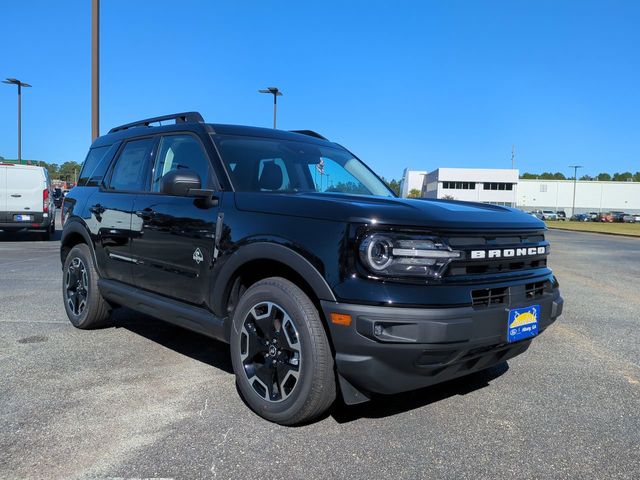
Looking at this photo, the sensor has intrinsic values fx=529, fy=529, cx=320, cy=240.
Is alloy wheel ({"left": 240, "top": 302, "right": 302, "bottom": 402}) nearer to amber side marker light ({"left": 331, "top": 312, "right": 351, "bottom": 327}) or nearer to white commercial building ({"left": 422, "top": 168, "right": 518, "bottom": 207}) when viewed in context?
amber side marker light ({"left": 331, "top": 312, "right": 351, "bottom": 327})

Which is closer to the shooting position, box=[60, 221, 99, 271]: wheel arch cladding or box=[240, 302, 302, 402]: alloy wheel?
box=[240, 302, 302, 402]: alloy wheel

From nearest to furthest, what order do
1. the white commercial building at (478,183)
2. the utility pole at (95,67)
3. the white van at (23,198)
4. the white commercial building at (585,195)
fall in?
the utility pole at (95,67)
the white van at (23,198)
the white commercial building at (478,183)
the white commercial building at (585,195)

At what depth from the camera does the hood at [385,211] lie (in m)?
2.79

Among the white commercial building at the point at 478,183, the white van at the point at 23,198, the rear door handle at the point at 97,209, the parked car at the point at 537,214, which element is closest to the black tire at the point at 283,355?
the parked car at the point at 537,214

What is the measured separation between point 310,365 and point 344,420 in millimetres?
579

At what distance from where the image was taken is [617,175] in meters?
182

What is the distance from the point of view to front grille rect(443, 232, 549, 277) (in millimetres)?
2859

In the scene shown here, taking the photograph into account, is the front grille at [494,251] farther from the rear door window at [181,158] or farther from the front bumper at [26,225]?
the front bumper at [26,225]

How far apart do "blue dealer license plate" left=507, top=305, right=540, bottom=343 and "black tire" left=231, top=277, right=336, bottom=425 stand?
1038 mm

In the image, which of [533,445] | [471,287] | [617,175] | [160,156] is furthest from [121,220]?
[617,175]

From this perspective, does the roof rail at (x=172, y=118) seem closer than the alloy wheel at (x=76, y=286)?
Yes

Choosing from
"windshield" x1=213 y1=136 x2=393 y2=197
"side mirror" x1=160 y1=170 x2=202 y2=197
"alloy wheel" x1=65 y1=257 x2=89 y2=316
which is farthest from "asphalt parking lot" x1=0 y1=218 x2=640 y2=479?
"windshield" x1=213 y1=136 x2=393 y2=197

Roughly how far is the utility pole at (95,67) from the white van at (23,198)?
355 centimetres

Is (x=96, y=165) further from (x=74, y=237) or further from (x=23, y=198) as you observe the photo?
(x=23, y=198)
